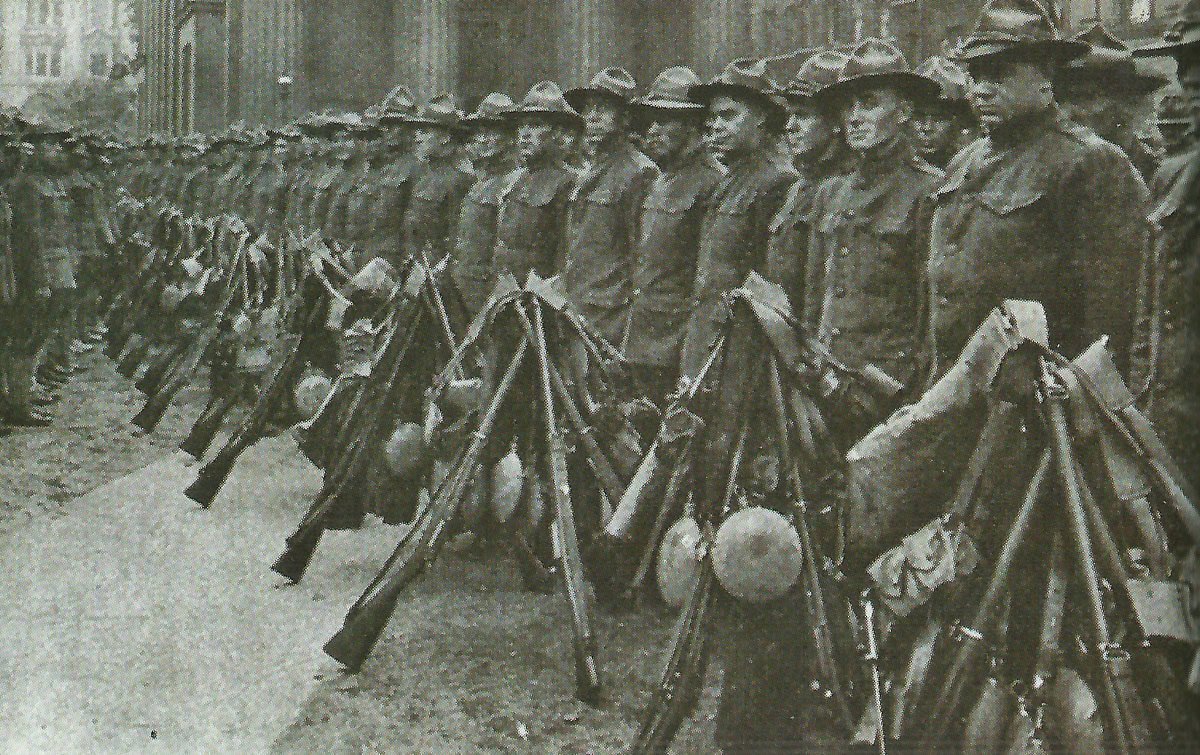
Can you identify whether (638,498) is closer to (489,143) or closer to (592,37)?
→ (489,143)

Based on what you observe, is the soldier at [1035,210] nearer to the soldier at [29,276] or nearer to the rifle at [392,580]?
the rifle at [392,580]

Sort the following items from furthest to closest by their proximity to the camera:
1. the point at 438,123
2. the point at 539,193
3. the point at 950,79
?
the point at 438,123 → the point at 539,193 → the point at 950,79

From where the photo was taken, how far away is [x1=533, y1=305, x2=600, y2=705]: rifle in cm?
445

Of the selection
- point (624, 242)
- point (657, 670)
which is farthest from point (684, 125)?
point (657, 670)

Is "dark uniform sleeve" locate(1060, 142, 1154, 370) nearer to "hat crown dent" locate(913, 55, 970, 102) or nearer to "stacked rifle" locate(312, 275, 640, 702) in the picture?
"hat crown dent" locate(913, 55, 970, 102)

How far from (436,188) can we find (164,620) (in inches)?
230

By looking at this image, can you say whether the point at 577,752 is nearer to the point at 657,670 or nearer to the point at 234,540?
the point at 657,670

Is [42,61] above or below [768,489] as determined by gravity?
above

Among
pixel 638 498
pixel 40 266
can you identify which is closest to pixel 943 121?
pixel 638 498

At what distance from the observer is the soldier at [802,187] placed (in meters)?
5.58

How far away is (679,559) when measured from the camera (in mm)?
3953

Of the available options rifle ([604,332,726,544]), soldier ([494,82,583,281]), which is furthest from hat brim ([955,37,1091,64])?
soldier ([494,82,583,281])

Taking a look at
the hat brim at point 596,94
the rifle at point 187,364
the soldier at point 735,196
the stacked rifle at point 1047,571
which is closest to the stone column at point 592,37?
the rifle at point 187,364

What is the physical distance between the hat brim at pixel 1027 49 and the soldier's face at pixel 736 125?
2245mm
